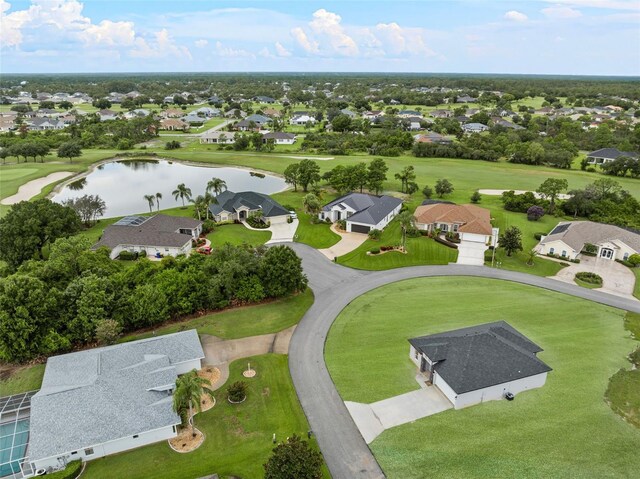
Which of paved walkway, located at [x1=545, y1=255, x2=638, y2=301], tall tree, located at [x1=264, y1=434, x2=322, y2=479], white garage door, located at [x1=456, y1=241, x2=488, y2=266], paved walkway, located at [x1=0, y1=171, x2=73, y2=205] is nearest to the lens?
tall tree, located at [x1=264, y1=434, x2=322, y2=479]

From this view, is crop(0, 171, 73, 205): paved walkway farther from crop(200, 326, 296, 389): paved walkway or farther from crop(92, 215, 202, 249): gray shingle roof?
crop(200, 326, 296, 389): paved walkway

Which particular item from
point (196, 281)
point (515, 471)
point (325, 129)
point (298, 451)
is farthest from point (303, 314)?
point (325, 129)

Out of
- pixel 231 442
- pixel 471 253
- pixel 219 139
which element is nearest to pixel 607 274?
pixel 471 253

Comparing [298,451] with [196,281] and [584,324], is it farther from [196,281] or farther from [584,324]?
[584,324]

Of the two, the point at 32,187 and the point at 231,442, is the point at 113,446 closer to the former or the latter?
the point at 231,442

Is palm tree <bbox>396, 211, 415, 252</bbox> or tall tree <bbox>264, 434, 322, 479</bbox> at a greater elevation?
palm tree <bbox>396, 211, 415, 252</bbox>

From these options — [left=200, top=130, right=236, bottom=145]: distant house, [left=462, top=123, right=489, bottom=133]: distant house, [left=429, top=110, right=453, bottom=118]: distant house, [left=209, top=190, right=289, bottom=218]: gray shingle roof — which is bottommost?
[left=209, top=190, right=289, bottom=218]: gray shingle roof

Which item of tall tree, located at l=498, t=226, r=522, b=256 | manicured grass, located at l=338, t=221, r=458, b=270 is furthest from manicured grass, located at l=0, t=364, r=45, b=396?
tall tree, located at l=498, t=226, r=522, b=256

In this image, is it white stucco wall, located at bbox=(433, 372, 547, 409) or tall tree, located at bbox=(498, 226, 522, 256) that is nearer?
white stucco wall, located at bbox=(433, 372, 547, 409)
